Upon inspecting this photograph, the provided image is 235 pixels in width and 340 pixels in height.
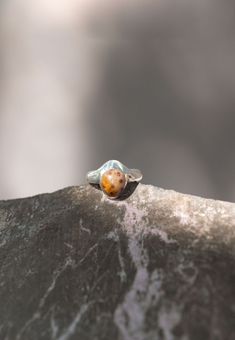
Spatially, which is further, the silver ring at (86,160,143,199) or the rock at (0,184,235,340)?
the silver ring at (86,160,143,199)

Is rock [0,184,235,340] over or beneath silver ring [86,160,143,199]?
beneath

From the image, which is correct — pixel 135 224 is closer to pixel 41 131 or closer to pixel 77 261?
pixel 77 261

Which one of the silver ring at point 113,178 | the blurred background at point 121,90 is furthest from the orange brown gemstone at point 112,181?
the blurred background at point 121,90

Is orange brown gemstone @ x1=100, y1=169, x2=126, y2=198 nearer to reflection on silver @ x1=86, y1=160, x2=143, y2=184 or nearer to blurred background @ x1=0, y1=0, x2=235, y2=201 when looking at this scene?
reflection on silver @ x1=86, y1=160, x2=143, y2=184

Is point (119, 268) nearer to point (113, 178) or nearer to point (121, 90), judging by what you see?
point (113, 178)

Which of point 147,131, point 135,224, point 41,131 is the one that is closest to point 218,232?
point 135,224

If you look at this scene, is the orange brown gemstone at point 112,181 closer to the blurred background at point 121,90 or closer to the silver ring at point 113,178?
the silver ring at point 113,178

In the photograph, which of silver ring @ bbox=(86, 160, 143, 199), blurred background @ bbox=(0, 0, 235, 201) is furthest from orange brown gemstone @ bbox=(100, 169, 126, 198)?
blurred background @ bbox=(0, 0, 235, 201)
